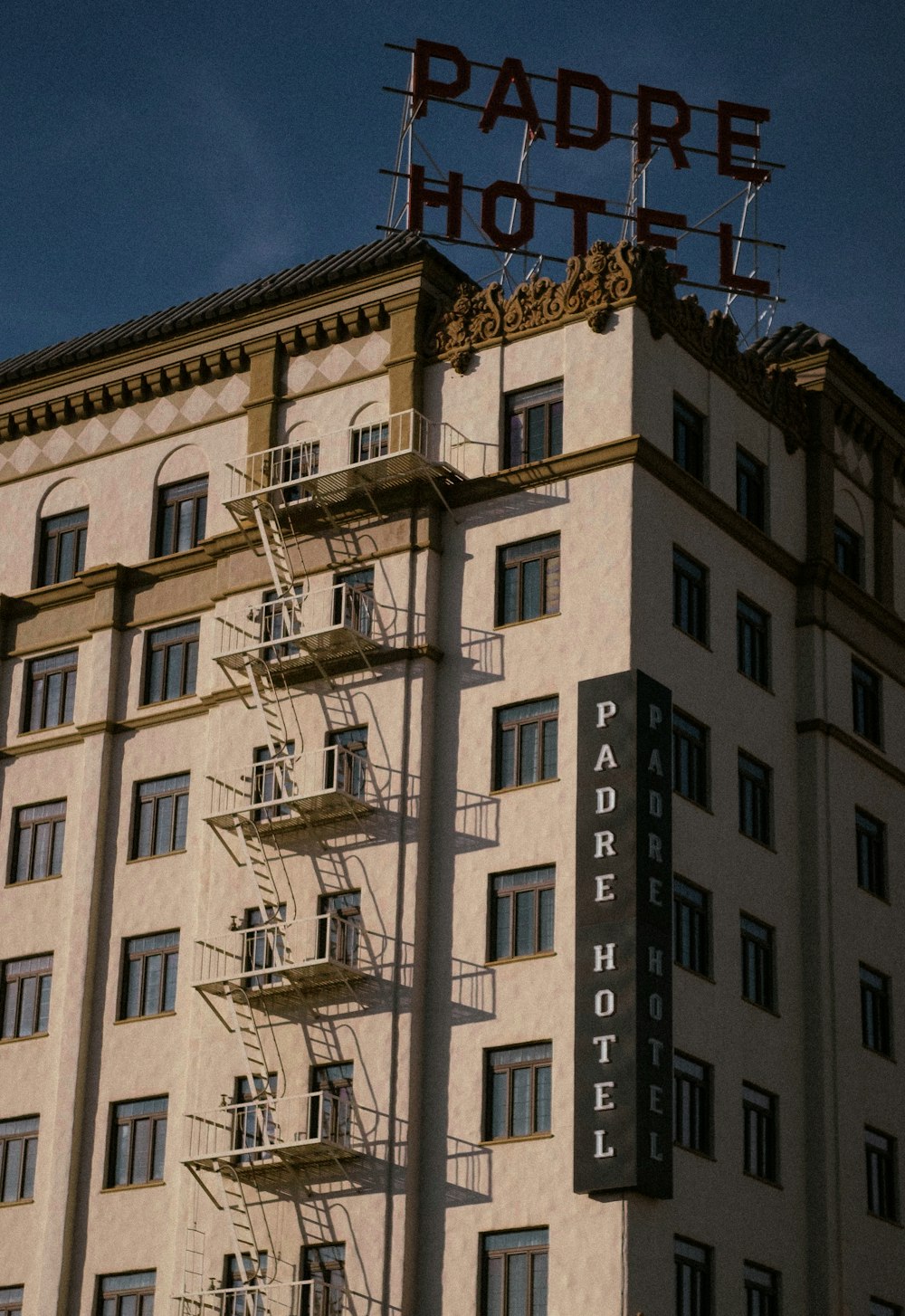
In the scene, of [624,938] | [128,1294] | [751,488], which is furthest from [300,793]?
[751,488]

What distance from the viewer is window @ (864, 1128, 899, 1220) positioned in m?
58.5

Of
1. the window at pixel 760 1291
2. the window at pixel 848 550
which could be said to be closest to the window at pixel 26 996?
the window at pixel 760 1291

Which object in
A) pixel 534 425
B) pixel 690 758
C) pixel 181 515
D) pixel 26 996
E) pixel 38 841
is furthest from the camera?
pixel 181 515

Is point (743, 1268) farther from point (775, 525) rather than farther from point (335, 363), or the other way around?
point (335, 363)

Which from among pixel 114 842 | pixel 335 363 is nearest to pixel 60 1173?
pixel 114 842

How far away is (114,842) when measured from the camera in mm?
61781

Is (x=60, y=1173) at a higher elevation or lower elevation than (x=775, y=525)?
lower

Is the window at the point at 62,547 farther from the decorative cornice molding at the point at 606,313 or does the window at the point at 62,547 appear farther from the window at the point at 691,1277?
the window at the point at 691,1277

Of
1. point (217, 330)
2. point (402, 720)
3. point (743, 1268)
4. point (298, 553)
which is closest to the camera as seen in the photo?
point (743, 1268)

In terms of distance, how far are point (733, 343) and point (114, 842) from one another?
810 inches

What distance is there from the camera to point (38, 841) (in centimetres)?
6344

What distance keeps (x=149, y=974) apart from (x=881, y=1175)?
18832 mm

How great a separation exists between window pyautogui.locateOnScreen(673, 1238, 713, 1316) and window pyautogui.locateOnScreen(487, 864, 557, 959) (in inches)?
281

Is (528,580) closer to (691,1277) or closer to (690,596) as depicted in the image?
(690,596)
